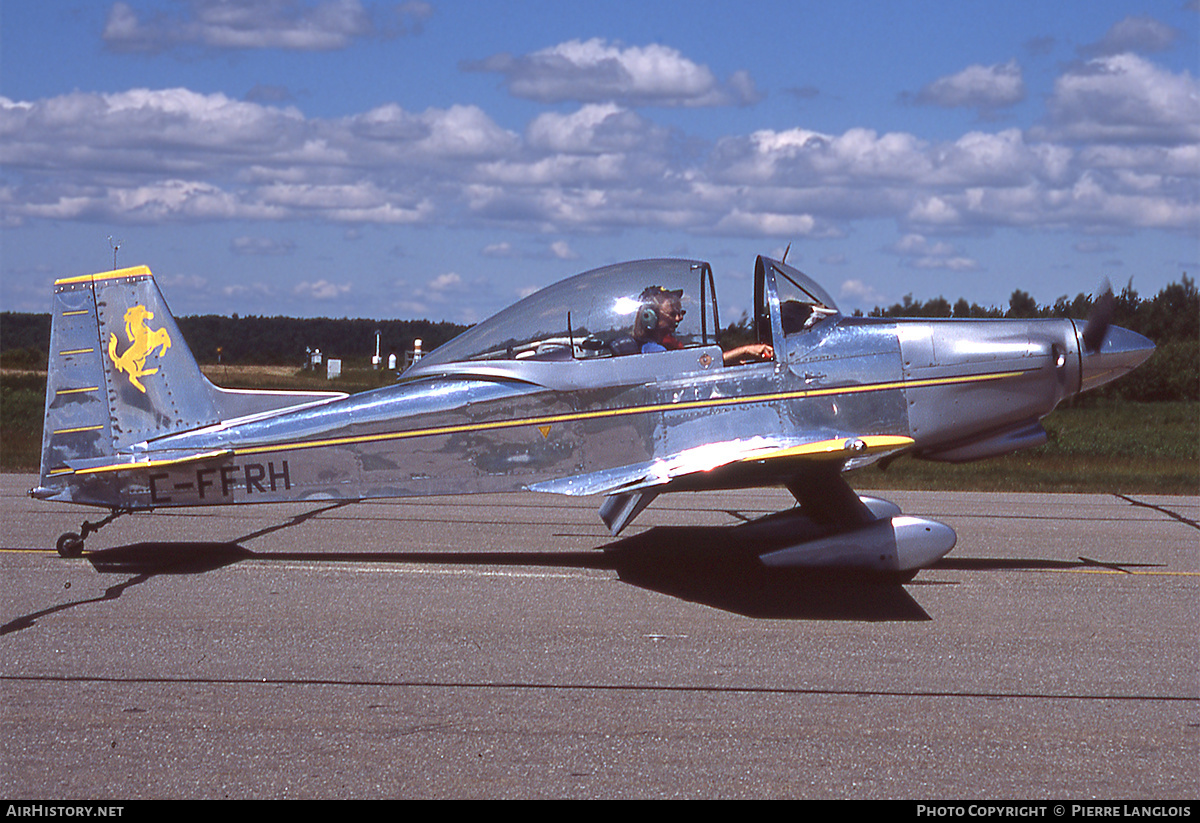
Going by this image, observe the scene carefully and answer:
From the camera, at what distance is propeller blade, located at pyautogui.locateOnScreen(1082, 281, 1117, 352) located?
827cm

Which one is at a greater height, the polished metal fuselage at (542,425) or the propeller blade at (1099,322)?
the propeller blade at (1099,322)

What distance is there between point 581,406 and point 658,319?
87cm

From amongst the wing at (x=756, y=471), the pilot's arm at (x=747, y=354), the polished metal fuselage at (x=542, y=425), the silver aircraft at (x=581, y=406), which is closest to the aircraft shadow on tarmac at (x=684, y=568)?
the silver aircraft at (x=581, y=406)

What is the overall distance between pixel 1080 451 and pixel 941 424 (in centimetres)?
1574

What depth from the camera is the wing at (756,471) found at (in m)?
7.30

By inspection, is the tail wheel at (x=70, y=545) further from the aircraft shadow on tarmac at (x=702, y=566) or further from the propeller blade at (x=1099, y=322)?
the propeller blade at (x=1099, y=322)

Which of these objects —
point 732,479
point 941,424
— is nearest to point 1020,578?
point 941,424

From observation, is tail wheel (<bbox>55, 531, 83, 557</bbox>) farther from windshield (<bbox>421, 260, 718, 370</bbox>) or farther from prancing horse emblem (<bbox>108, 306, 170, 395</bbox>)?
windshield (<bbox>421, 260, 718, 370</bbox>)

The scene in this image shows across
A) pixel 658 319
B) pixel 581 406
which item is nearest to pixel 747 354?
pixel 658 319

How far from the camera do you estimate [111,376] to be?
8.30 m

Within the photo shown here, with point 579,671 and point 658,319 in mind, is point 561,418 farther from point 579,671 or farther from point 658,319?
point 579,671

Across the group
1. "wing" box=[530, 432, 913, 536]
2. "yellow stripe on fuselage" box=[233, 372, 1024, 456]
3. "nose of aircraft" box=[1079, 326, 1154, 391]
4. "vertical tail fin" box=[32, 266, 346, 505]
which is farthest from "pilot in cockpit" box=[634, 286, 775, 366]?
"nose of aircraft" box=[1079, 326, 1154, 391]

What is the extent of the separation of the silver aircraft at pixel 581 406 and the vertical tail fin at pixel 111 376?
2 cm
